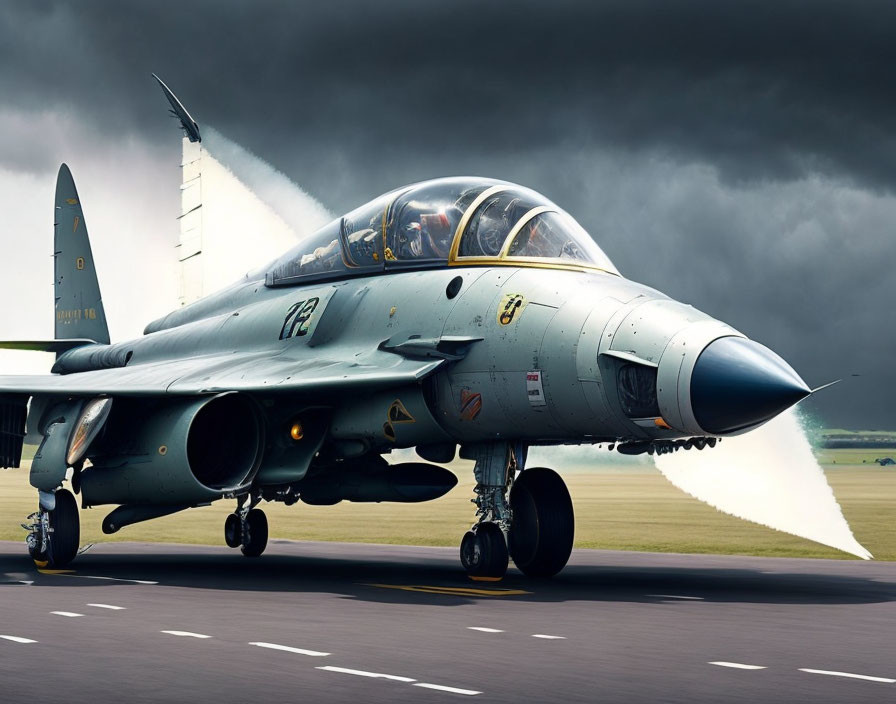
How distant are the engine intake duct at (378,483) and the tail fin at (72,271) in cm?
848

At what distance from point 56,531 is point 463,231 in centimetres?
702

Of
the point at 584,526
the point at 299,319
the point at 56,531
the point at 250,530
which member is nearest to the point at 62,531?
the point at 56,531

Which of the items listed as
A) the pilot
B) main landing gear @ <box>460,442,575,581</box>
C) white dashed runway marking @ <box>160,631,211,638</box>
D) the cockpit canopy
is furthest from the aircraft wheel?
white dashed runway marking @ <box>160,631,211,638</box>

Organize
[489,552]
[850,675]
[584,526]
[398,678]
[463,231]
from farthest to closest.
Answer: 1. [584,526]
2. [463,231]
3. [489,552]
4. [850,675]
5. [398,678]

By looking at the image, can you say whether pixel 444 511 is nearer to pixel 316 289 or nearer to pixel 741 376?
pixel 316 289

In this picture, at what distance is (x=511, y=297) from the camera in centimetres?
1418

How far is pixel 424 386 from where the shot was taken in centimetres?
1479

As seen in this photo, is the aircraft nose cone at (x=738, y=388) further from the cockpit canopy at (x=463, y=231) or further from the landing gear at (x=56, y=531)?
the landing gear at (x=56, y=531)

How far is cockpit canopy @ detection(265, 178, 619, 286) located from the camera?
587 inches

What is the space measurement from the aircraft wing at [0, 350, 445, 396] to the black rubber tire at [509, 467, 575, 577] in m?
2.37

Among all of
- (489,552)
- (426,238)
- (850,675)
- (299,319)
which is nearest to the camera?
(850,675)

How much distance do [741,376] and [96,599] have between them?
6.73 m

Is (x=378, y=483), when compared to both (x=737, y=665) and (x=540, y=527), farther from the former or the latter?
(x=737, y=665)

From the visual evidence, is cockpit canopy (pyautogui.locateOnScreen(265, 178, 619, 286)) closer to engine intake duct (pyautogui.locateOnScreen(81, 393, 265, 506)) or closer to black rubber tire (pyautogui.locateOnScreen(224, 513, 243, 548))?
engine intake duct (pyautogui.locateOnScreen(81, 393, 265, 506))
